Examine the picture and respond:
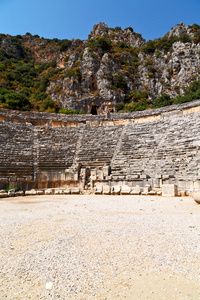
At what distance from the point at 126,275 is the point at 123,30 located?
54627 mm

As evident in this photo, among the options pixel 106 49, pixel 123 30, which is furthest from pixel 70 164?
pixel 123 30

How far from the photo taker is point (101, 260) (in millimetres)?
3113

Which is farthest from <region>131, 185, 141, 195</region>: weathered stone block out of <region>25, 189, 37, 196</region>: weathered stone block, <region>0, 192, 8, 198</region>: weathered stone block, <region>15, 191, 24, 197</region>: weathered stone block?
<region>0, 192, 8, 198</region>: weathered stone block

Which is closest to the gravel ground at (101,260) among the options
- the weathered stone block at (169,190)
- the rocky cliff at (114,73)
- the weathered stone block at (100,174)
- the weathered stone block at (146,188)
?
the weathered stone block at (169,190)

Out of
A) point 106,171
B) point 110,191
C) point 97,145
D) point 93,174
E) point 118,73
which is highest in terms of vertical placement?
point 118,73

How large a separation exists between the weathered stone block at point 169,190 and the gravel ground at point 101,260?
5.57m

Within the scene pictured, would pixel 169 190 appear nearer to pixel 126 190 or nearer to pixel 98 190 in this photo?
pixel 126 190

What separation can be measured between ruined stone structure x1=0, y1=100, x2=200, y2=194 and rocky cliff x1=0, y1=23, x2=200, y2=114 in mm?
14461

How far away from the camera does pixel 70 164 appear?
15547mm

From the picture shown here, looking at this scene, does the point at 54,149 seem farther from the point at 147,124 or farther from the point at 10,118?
the point at 147,124

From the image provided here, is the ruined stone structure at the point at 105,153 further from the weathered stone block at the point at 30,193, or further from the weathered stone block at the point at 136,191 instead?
the weathered stone block at the point at 30,193

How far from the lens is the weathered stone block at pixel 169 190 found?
10531mm

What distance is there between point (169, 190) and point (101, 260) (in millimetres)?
8275

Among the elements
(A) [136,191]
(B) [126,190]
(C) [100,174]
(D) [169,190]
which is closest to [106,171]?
(C) [100,174]
